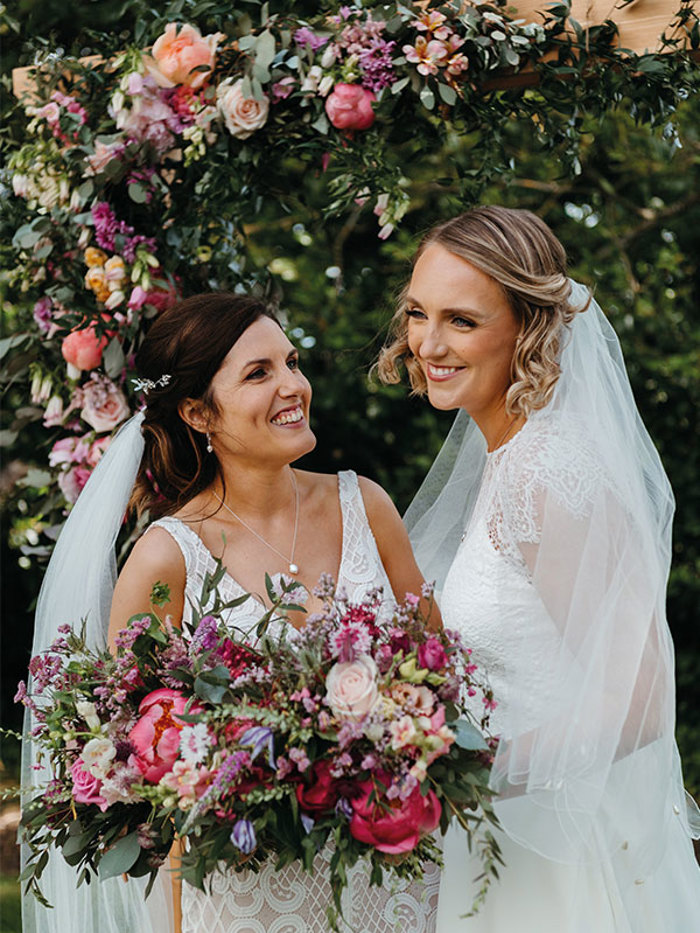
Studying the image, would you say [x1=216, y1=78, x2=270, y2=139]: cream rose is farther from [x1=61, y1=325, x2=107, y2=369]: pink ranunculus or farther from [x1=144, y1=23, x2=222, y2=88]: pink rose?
[x1=61, y1=325, x2=107, y2=369]: pink ranunculus

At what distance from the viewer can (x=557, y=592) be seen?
7.77 ft

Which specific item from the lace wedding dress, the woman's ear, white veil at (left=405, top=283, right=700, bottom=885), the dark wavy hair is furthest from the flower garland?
white veil at (left=405, top=283, right=700, bottom=885)

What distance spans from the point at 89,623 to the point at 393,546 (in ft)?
2.75

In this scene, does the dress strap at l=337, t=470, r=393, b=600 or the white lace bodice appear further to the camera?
the dress strap at l=337, t=470, r=393, b=600

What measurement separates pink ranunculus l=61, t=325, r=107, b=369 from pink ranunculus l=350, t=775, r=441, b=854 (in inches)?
72.4

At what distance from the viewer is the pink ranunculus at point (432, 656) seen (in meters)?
2.12

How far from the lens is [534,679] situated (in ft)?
8.02

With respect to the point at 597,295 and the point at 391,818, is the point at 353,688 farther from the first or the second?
the point at 597,295

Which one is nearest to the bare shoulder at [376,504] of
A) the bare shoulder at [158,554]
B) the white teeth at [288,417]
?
the white teeth at [288,417]

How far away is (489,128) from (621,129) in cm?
240

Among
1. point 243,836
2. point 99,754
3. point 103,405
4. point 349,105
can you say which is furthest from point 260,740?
point 349,105

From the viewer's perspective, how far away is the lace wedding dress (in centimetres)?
257

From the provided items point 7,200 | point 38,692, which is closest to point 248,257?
point 7,200

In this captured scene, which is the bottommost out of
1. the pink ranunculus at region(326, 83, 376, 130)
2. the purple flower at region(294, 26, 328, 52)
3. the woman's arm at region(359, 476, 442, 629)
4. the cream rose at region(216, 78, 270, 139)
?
the woman's arm at region(359, 476, 442, 629)
